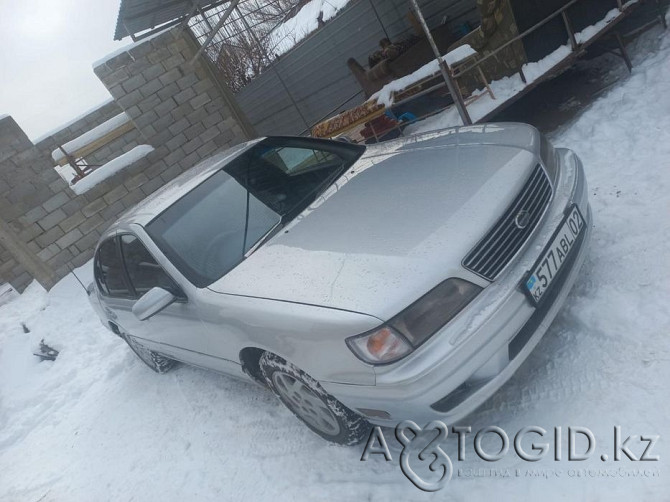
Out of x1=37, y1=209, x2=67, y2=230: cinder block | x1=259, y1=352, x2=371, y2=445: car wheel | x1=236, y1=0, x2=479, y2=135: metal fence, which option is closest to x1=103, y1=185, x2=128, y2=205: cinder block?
x1=37, y1=209, x2=67, y2=230: cinder block

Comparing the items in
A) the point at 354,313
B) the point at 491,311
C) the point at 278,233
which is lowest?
the point at 491,311

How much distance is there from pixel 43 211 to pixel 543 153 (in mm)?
6414

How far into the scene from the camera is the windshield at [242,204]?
9.12 ft

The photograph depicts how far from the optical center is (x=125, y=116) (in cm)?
715

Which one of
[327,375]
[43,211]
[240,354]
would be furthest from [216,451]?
[43,211]

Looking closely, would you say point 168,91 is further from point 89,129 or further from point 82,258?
point 82,258

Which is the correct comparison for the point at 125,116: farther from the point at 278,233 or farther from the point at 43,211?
the point at 278,233

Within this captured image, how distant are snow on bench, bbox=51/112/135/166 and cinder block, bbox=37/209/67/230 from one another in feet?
2.92

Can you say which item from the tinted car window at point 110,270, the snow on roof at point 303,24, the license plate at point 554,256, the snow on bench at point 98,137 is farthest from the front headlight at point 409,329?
the snow on roof at point 303,24

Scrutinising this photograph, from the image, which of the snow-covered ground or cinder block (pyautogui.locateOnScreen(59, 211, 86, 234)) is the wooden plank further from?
the snow-covered ground

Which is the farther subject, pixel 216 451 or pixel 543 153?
pixel 216 451

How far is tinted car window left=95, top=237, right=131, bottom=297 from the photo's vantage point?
3.56 metres

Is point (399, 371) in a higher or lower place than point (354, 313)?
lower

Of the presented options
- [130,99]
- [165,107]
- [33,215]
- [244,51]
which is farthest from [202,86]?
[244,51]
